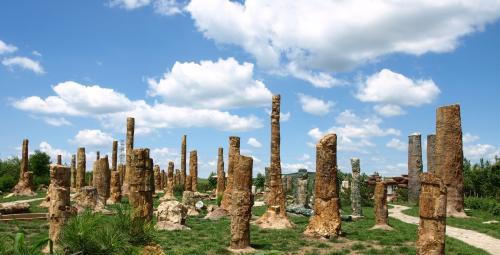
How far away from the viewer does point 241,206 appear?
1307 centimetres

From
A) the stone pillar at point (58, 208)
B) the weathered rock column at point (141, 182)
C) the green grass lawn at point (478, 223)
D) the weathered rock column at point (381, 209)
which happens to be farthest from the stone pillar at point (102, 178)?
the green grass lawn at point (478, 223)

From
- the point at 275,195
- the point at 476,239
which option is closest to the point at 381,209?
the point at 476,239

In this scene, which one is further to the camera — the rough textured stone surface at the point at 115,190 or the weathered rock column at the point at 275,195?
the rough textured stone surface at the point at 115,190

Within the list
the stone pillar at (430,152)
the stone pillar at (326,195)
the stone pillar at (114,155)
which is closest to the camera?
the stone pillar at (326,195)

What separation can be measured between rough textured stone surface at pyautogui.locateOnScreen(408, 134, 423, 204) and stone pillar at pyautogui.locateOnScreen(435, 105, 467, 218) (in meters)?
10.7

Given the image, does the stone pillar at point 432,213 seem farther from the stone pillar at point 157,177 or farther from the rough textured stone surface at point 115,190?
the stone pillar at point 157,177

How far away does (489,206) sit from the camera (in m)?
24.2

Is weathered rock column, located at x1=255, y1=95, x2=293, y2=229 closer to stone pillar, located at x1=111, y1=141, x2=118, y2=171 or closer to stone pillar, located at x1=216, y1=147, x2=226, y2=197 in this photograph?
stone pillar, located at x1=216, y1=147, x2=226, y2=197

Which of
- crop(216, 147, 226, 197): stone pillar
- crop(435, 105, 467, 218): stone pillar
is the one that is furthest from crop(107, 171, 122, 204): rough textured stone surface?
crop(435, 105, 467, 218): stone pillar

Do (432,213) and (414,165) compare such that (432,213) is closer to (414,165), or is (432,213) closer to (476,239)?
(476,239)

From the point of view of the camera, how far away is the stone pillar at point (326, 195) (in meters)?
14.8

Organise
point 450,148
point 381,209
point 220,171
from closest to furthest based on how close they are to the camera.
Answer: point 381,209 → point 450,148 → point 220,171

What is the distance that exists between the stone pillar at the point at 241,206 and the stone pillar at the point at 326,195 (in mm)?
2582

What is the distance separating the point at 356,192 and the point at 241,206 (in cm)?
1032
